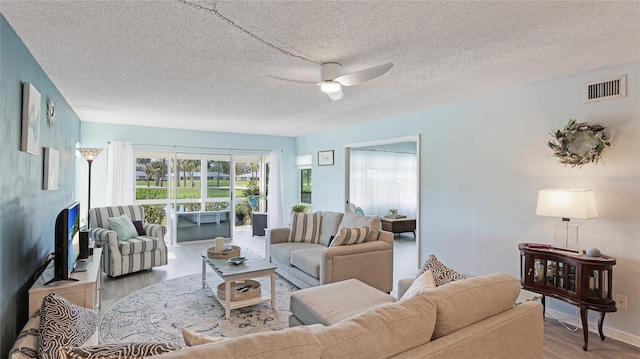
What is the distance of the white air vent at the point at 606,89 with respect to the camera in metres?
2.74

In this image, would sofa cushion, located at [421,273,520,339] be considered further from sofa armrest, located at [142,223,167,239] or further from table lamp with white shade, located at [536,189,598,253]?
sofa armrest, located at [142,223,167,239]

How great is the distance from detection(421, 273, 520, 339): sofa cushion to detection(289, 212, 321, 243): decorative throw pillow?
9.96 feet

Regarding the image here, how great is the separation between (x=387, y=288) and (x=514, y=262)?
4.56 ft

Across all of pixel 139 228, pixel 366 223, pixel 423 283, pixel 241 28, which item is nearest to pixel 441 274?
pixel 423 283

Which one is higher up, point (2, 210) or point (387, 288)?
point (2, 210)

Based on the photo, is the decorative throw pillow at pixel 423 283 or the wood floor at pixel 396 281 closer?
the decorative throw pillow at pixel 423 283

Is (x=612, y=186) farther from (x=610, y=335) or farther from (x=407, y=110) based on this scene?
(x=407, y=110)

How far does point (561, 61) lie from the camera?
266 cm

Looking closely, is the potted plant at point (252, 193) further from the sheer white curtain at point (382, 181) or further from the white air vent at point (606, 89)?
the white air vent at point (606, 89)

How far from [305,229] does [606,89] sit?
362cm

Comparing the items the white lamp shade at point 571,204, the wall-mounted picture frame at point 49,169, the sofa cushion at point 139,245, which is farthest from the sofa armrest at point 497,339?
the sofa cushion at point 139,245

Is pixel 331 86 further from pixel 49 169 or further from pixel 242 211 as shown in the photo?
pixel 242 211

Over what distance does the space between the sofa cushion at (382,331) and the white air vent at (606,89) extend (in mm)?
2762

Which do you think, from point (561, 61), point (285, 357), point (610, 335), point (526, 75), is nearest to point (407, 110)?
point (526, 75)
